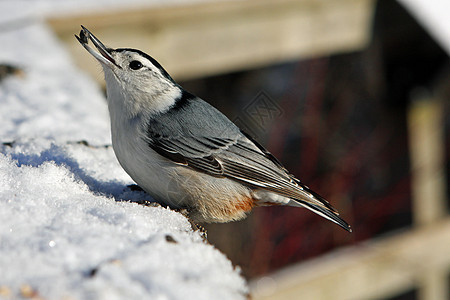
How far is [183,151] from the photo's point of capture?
2.12m

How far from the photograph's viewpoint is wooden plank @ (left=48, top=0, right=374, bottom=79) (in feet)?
11.8

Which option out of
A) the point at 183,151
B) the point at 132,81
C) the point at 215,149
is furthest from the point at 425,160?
the point at 132,81

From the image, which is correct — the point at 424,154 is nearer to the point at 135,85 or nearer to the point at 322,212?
the point at 322,212

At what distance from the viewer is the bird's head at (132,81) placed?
7.22 feet

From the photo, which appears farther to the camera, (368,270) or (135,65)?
(368,270)

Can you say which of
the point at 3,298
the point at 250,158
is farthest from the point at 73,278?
the point at 250,158

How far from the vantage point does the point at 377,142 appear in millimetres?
5051

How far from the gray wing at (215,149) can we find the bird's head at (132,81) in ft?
0.29

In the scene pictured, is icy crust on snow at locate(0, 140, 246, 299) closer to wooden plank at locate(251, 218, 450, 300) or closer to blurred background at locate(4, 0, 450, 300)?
blurred background at locate(4, 0, 450, 300)

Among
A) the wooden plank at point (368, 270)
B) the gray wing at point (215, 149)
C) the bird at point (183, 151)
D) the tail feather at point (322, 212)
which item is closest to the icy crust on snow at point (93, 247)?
the bird at point (183, 151)

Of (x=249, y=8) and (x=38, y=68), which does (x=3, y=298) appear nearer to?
(x=38, y=68)

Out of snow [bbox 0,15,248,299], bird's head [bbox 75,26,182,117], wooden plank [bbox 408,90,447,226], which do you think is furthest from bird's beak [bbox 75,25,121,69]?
wooden plank [bbox 408,90,447,226]

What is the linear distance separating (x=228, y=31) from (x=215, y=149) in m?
1.81

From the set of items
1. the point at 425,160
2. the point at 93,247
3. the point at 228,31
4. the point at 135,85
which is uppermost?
the point at 228,31
